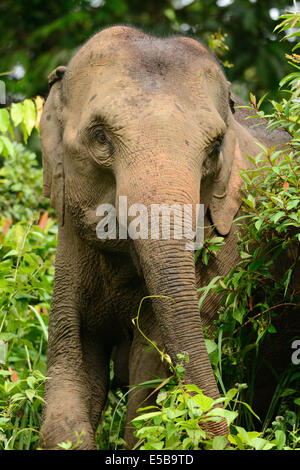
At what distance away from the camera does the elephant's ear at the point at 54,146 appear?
4.32 m

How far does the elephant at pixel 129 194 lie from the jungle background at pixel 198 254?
0.46 feet

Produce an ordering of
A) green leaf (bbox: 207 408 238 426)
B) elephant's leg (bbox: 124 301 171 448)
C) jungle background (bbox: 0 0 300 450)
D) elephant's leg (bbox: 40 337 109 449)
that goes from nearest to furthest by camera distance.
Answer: green leaf (bbox: 207 408 238 426) → jungle background (bbox: 0 0 300 450) → elephant's leg (bbox: 40 337 109 449) → elephant's leg (bbox: 124 301 171 448)

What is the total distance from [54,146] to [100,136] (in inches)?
18.6

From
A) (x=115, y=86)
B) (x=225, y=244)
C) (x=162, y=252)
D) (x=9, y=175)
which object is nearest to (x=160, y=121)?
(x=115, y=86)

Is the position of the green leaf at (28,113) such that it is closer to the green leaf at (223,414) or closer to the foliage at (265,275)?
the foliage at (265,275)

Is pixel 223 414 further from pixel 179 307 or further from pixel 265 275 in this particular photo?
pixel 265 275

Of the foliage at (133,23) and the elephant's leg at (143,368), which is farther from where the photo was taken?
the foliage at (133,23)

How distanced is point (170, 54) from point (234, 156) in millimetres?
650

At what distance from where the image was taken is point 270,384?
191 inches

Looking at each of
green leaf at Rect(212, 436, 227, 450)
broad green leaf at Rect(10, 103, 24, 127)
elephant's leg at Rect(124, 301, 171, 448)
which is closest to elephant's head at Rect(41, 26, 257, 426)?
green leaf at Rect(212, 436, 227, 450)

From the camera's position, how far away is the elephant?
359 cm

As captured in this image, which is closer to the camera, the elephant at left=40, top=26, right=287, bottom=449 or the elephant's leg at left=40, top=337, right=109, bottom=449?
the elephant at left=40, top=26, right=287, bottom=449

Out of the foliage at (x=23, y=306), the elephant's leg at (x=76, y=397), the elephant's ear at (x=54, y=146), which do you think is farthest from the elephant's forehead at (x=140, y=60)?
the elephant's leg at (x=76, y=397)

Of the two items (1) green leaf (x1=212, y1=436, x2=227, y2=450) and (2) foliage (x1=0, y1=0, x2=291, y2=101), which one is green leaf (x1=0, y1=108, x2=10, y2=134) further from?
(2) foliage (x1=0, y1=0, x2=291, y2=101)
